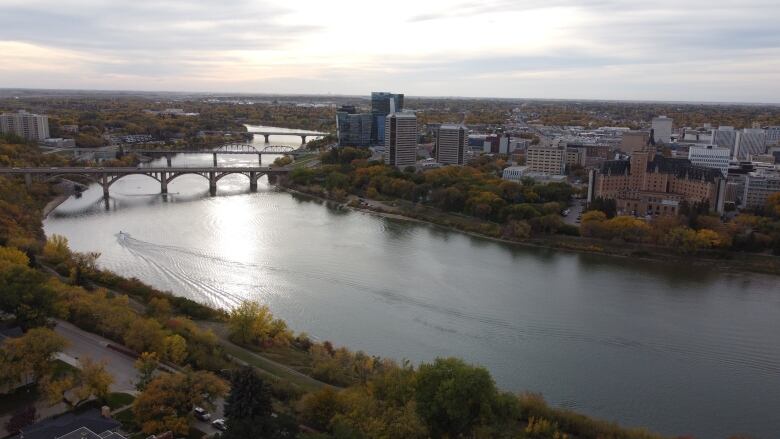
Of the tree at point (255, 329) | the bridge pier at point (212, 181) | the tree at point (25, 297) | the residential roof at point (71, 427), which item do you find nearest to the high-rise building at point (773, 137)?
the bridge pier at point (212, 181)

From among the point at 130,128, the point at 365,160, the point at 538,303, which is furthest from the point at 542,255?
the point at 130,128

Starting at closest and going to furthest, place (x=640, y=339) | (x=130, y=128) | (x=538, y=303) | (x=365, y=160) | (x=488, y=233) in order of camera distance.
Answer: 1. (x=640, y=339)
2. (x=538, y=303)
3. (x=488, y=233)
4. (x=365, y=160)
5. (x=130, y=128)

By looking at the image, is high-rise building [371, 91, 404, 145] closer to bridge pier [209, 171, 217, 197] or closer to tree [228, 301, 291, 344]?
bridge pier [209, 171, 217, 197]

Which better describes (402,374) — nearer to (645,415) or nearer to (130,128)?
(645,415)

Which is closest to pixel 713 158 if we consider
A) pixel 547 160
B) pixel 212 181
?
pixel 547 160

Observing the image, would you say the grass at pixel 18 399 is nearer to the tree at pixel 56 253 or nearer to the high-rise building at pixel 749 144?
the tree at pixel 56 253

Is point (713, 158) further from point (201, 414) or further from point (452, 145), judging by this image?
point (201, 414)

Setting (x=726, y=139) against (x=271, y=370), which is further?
(x=726, y=139)

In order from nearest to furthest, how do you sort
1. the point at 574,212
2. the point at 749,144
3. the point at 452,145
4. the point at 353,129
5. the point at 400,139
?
the point at 574,212 < the point at 400,139 < the point at 452,145 < the point at 749,144 < the point at 353,129
